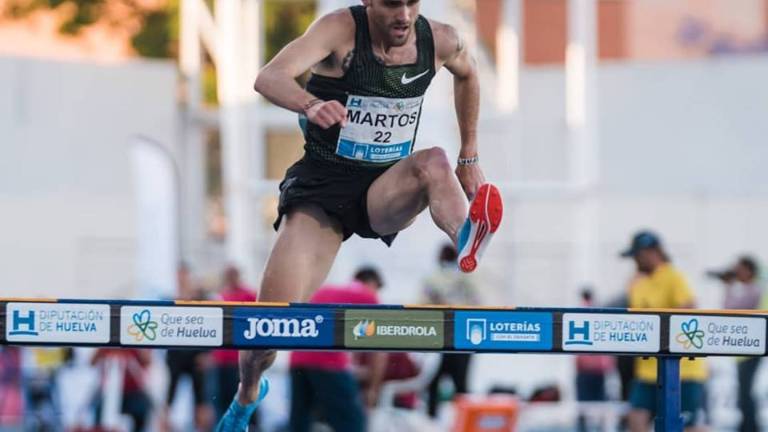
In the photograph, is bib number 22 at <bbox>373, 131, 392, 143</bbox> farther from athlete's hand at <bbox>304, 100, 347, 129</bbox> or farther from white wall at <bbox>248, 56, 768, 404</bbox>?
white wall at <bbox>248, 56, 768, 404</bbox>

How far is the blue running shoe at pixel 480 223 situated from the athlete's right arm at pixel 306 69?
735mm

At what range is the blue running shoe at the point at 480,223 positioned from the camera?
23.4 ft

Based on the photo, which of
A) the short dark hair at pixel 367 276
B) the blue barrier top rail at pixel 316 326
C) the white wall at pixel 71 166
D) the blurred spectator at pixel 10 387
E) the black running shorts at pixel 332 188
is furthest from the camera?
the white wall at pixel 71 166

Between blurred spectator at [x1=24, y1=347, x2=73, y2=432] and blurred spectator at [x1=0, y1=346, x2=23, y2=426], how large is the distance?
0.45 feet

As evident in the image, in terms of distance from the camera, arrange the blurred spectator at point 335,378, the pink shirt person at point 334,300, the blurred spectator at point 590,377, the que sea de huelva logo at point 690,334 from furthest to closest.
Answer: the blurred spectator at point 590,377
the blurred spectator at point 335,378
the pink shirt person at point 334,300
the que sea de huelva logo at point 690,334

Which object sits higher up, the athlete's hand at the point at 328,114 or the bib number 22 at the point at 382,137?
the bib number 22 at the point at 382,137

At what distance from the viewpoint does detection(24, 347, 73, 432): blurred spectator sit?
17.2 meters

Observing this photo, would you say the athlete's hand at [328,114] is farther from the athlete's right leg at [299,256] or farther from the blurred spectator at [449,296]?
the blurred spectator at [449,296]

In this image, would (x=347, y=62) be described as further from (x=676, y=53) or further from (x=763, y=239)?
(x=676, y=53)

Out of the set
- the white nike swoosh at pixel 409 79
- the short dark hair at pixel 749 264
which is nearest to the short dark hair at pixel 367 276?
the short dark hair at pixel 749 264

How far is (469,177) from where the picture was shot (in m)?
7.85

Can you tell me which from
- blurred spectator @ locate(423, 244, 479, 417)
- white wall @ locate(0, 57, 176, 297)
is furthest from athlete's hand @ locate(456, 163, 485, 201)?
white wall @ locate(0, 57, 176, 297)

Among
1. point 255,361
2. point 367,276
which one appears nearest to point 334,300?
point 367,276

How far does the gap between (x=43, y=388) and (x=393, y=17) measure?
11.2 m
